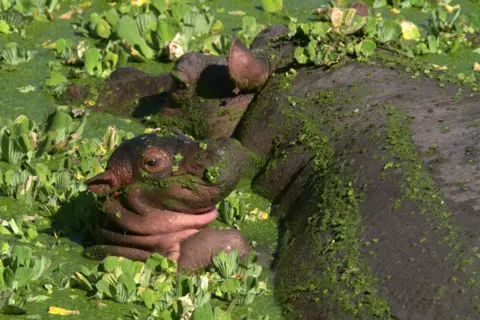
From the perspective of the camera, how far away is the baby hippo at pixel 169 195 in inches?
230

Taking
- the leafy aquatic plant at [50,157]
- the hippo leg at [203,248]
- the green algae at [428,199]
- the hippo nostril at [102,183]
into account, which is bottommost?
the leafy aquatic plant at [50,157]

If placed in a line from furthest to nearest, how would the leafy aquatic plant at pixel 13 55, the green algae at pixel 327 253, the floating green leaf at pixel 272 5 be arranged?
the floating green leaf at pixel 272 5, the leafy aquatic plant at pixel 13 55, the green algae at pixel 327 253

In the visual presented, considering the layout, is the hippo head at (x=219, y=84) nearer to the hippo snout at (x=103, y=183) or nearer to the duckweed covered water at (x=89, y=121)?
the duckweed covered water at (x=89, y=121)

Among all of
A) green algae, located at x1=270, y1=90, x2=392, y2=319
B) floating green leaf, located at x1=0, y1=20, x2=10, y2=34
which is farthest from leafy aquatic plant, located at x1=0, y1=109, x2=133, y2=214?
floating green leaf, located at x1=0, y1=20, x2=10, y2=34

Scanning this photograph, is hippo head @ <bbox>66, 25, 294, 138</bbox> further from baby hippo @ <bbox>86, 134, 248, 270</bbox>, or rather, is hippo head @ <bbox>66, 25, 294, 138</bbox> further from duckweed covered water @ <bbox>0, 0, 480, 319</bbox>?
baby hippo @ <bbox>86, 134, 248, 270</bbox>

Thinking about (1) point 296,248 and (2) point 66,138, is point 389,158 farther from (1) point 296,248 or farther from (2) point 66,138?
(2) point 66,138

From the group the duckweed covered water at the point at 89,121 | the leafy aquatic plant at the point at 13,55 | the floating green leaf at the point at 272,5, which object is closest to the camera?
the duckweed covered water at the point at 89,121

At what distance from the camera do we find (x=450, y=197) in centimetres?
546

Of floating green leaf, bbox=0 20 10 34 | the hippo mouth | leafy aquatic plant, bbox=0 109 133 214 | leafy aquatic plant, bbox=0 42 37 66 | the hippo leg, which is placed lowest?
floating green leaf, bbox=0 20 10 34

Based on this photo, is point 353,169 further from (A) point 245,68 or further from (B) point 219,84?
(B) point 219,84

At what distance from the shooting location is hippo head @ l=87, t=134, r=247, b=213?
584 cm

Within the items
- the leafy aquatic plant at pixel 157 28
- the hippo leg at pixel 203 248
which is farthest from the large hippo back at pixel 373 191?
the leafy aquatic plant at pixel 157 28

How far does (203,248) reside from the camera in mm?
5863

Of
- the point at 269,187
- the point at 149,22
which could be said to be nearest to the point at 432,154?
the point at 269,187
